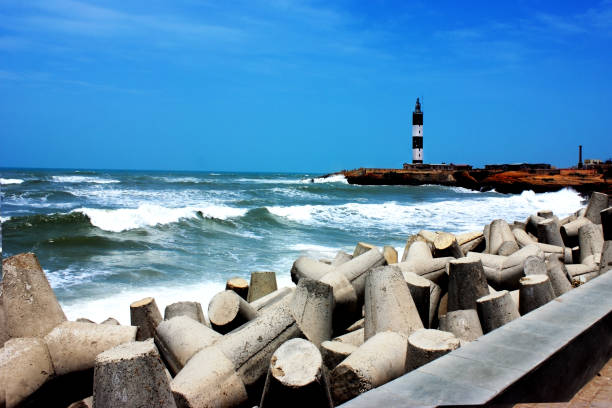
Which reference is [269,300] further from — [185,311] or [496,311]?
[496,311]

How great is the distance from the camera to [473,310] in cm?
506

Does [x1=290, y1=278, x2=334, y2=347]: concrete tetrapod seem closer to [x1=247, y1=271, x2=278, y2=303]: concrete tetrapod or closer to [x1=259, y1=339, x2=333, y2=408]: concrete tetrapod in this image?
[x1=259, y1=339, x2=333, y2=408]: concrete tetrapod

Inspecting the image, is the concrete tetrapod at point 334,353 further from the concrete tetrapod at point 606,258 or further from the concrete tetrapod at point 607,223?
the concrete tetrapod at point 607,223

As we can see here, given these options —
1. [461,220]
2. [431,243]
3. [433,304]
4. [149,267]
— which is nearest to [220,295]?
[433,304]

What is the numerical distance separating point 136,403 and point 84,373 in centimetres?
152

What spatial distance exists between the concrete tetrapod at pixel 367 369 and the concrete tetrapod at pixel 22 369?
83.5 inches

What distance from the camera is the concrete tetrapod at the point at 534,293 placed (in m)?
4.93

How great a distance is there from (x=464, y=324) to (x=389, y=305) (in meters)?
0.73

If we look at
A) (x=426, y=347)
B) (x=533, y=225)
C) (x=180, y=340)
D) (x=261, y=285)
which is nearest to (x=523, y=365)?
(x=426, y=347)

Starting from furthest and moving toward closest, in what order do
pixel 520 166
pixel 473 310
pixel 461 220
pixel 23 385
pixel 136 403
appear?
pixel 520 166
pixel 461 220
pixel 473 310
pixel 23 385
pixel 136 403

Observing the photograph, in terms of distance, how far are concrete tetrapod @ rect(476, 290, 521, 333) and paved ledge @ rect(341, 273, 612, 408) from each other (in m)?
0.68

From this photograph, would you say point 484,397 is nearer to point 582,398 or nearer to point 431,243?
point 582,398

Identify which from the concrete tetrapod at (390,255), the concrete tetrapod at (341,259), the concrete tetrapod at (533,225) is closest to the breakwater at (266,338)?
the concrete tetrapod at (341,259)

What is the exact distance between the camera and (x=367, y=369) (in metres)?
3.59
